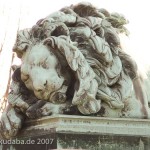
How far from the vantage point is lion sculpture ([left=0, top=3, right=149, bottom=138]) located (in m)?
3.32

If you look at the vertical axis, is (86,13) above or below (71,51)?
above

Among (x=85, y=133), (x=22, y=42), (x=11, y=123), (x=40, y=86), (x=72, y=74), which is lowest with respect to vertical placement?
(x=85, y=133)

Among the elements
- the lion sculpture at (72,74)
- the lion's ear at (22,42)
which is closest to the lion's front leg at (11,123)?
the lion sculpture at (72,74)

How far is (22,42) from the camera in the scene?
3.56 meters

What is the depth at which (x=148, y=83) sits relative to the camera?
12.6ft

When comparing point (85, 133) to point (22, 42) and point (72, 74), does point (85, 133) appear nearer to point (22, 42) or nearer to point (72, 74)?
point (72, 74)

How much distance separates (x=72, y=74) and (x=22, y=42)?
19.7 inches

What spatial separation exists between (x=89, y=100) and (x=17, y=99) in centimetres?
65

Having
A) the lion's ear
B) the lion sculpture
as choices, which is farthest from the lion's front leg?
the lion's ear

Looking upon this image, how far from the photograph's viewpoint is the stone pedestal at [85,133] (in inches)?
125

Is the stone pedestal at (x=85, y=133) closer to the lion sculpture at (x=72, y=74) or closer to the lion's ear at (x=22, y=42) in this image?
the lion sculpture at (x=72, y=74)

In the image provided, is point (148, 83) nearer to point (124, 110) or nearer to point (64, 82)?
point (124, 110)

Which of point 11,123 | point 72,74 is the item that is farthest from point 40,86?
point 11,123

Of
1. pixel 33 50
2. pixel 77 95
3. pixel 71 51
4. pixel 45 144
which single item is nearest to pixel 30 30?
pixel 33 50
